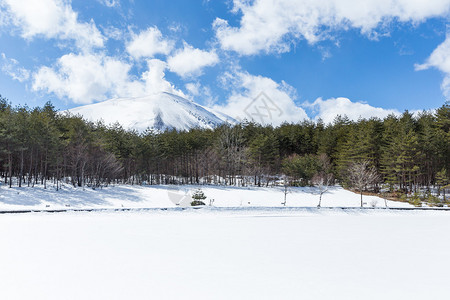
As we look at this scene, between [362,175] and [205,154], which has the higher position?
[205,154]

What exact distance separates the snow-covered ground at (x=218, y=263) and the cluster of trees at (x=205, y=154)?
22833 mm

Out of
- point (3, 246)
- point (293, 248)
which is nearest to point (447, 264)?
point (293, 248)

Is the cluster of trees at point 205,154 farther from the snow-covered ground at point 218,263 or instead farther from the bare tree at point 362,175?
the snow-covered ground at point 218,263

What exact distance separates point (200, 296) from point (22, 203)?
1083 inches

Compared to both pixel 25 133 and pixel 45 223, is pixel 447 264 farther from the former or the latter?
pixel 25 133

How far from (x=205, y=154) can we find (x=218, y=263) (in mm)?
42657

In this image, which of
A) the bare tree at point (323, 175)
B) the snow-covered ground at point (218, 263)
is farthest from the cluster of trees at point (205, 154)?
the snow-covered ground at point (218, 263)

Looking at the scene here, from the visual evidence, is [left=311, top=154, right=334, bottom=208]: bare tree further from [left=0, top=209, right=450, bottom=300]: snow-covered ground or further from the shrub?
[left=0, top=209, right=450, bottom=300]: snow-covered ground

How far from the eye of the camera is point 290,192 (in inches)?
1548

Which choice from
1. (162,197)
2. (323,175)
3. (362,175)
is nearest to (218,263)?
(162,197)

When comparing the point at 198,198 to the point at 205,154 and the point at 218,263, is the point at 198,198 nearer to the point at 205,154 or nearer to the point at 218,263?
the point at 218,263

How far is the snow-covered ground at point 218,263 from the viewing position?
572 cm

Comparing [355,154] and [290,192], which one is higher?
[355,154]

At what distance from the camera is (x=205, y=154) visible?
50062 millimetres
